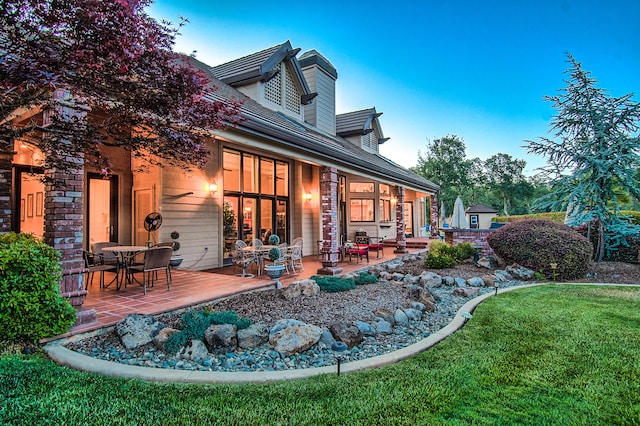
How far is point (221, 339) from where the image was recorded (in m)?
3.52

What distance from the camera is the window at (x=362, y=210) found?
15.8m

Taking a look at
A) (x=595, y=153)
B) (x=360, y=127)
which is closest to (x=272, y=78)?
(x=360, y=127)

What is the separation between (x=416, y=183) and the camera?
49.1 ft

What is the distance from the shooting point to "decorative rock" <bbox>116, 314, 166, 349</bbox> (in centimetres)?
349

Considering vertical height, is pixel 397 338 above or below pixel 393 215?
below

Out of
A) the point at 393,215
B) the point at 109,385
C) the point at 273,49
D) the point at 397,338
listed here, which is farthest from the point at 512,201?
the point at 109,385

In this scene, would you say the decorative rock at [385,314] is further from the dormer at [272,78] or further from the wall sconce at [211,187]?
the dormer at [272,78]

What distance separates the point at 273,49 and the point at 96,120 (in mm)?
6580

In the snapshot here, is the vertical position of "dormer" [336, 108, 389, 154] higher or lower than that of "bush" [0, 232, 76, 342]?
higher

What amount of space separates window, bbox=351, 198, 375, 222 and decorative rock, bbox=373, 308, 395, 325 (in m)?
11.0

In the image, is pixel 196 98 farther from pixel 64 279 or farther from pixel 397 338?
pixel 397 338

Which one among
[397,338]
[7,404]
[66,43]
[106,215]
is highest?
[66,43]

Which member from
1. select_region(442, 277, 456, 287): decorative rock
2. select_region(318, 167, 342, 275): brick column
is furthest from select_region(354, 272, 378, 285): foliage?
select_region(442, 277, 456, 287): decorative rock

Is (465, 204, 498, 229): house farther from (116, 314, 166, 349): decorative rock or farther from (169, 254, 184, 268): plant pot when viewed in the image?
(116, 314, 166, 349): decorative rock
